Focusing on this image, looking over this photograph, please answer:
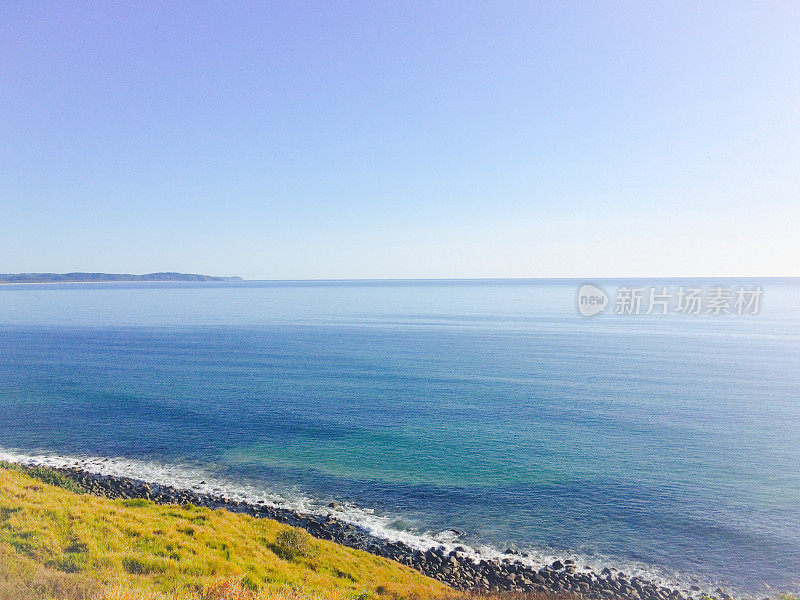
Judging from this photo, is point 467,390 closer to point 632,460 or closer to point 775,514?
point 632,460

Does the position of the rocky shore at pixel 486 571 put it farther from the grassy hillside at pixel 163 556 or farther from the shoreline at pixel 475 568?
the grassy hillside at pixel 163 556

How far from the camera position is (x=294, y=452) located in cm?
4822

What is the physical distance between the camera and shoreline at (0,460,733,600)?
28.0 meters

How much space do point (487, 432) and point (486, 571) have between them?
23880 mm

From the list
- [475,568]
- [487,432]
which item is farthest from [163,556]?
[487,432]

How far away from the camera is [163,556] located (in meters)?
23.4

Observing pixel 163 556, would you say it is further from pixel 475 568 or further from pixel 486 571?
pixel 486 571

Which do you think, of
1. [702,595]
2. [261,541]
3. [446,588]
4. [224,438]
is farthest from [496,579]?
[224,438]

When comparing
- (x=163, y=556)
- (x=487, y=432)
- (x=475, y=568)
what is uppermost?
(x=163, y=556)

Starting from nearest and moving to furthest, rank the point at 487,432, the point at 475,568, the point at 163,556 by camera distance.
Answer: the point at 163,556 < the point at 475,568 < the point at 487,432

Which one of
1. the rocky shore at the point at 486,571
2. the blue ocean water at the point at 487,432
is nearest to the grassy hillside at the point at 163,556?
the rocky shore at the point at 486,571

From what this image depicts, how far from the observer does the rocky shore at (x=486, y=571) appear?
28.0 m

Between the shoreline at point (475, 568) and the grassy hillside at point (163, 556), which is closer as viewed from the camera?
the grassy hillside at point (163, 556)

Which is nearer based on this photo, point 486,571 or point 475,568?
point 486,571
